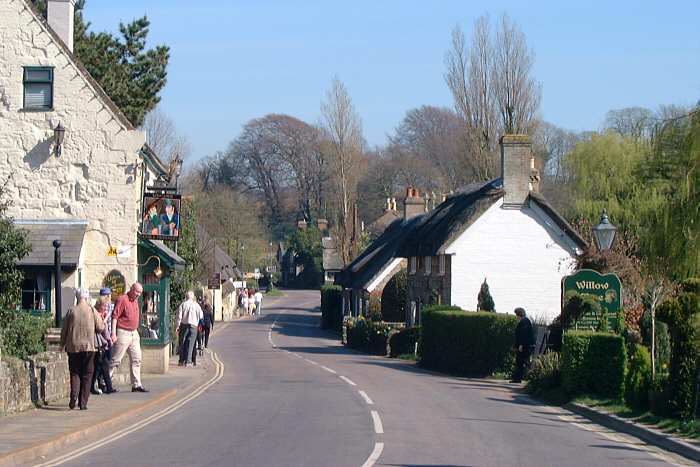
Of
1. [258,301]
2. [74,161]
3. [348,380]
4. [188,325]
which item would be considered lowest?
[348,380]

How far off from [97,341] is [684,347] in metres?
9.75

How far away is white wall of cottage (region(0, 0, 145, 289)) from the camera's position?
965 inches

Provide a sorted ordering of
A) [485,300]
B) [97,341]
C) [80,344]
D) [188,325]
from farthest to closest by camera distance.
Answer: [485,300] → [188,325] → [97,341] → [80,344]

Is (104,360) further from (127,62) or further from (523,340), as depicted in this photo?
(127,62)

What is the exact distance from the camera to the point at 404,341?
39844 millimetres

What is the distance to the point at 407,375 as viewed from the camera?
28391 millimetres

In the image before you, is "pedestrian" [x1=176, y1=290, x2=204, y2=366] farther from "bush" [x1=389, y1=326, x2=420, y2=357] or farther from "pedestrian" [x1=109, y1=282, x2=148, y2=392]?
"bush" [x1=389, y1=326, x2=420, y2=357]

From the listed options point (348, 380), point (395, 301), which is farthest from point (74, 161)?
point (395, 301)

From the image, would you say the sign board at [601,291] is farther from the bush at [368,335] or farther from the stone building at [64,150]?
the bush at [368,335]

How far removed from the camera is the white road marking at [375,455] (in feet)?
39.2

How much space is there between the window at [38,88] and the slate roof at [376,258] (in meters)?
30.4

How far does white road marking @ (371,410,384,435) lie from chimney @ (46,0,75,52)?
14.5 m

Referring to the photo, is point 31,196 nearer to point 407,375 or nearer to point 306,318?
point 407,375

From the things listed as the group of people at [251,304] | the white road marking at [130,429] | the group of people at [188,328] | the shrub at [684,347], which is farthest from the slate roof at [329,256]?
the shrub at [684,347]
